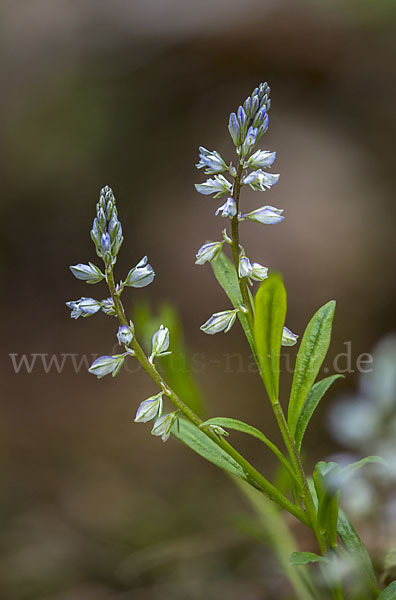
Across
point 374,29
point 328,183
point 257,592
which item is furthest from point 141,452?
point 374,29

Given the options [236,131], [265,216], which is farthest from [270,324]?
[236,131]

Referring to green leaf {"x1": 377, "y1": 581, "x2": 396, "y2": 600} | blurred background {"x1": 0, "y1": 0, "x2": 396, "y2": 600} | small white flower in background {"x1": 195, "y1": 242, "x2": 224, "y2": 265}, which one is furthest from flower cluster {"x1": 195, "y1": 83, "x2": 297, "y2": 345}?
blurred background {"x1": 0, "y1": 0, "x2": 396, "y2": 600}

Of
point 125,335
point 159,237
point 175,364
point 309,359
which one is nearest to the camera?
point 125,335

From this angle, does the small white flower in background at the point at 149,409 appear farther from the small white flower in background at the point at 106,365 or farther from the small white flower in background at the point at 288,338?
the small white flower in background at the point at 288,338

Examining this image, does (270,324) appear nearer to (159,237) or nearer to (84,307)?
(84,307)

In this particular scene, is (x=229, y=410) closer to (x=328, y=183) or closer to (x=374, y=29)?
(x=328, y=183)
